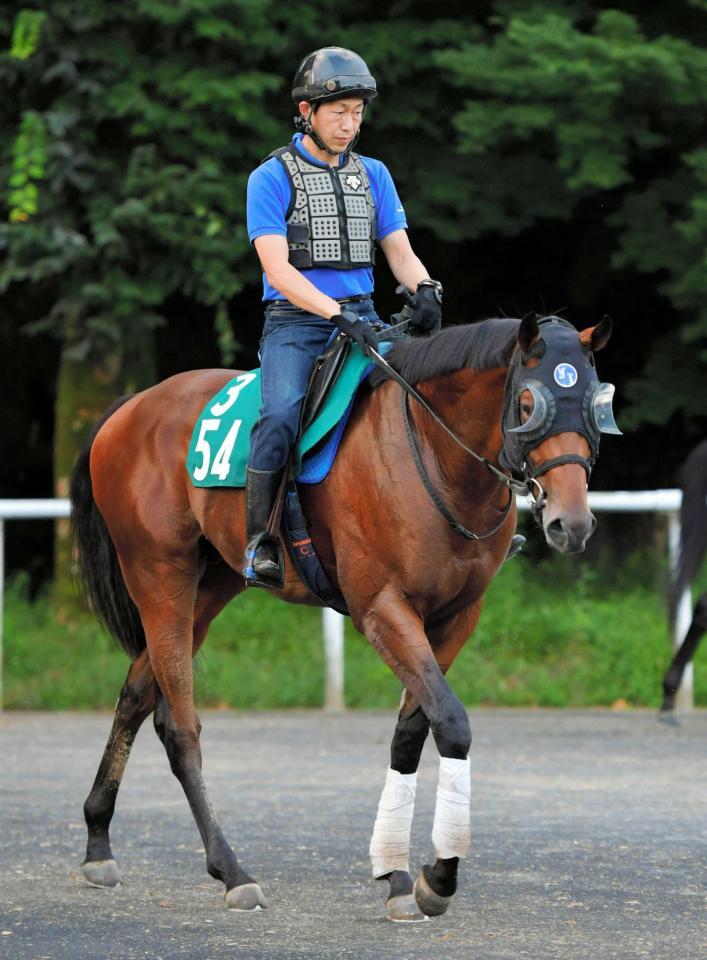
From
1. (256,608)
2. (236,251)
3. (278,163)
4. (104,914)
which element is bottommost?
(256,608)

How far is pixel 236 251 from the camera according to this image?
15.0 metres

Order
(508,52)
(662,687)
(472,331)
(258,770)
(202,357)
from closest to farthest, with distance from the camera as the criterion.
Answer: (472,331), (258,770), (662,687), (508,52), (202,357)

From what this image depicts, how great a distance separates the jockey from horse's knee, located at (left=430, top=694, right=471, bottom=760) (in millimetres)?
1093

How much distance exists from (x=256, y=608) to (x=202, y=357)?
3.79 metres

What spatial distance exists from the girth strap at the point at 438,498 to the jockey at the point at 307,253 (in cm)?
50

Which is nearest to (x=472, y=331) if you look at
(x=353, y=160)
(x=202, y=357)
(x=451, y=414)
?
(x=451, y=414)

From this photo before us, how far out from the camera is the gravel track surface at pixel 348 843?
246 inches

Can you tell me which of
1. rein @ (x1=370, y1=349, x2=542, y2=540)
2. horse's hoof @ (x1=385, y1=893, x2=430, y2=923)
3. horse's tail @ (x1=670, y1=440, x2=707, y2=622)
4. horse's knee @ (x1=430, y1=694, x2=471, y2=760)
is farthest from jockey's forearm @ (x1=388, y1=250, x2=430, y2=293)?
horse's tail @ (x1=670, y1=440, x2=707, y2=622)

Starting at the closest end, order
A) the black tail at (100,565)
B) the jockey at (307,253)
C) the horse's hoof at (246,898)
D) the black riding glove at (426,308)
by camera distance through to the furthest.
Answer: the horse's hoof at (246,898)
the jockey at (307,253)
the black riding glove at (426,308)
the black tail at (100,565)

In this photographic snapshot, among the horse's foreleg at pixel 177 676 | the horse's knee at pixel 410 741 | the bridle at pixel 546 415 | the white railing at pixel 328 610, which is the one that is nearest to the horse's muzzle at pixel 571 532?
the bridle at pixel 546 415

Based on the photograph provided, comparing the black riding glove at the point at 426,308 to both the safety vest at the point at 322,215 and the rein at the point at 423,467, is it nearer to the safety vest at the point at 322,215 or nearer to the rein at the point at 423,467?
the safety vest at the point at 322,215

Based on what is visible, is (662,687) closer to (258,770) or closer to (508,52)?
(258,770)

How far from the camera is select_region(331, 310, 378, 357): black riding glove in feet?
22.8

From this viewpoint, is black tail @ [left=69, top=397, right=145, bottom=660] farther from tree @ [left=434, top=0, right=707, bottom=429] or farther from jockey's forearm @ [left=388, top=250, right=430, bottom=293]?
tree @ [left=434, top=0, right=707, bottom=429]
